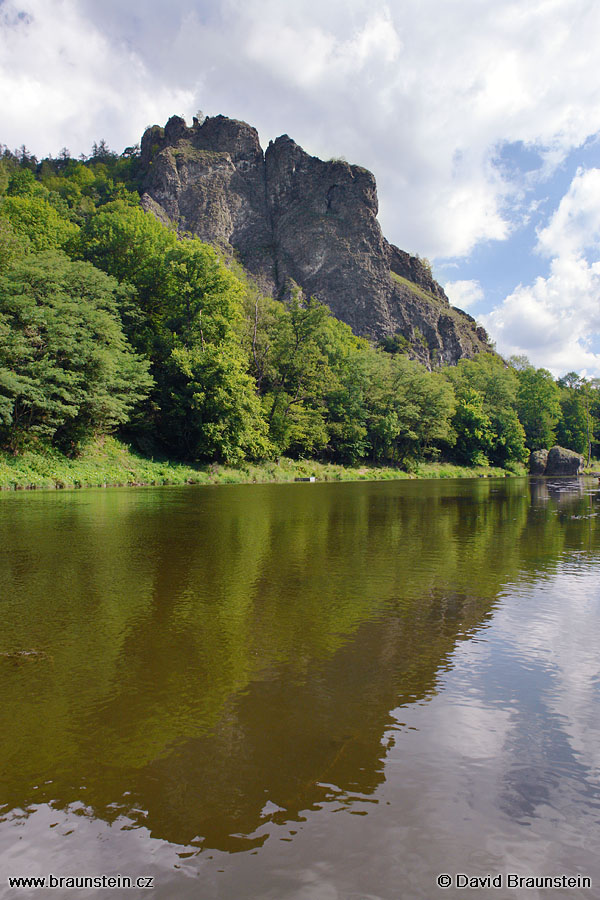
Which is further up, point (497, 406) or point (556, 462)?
point (497, 406)

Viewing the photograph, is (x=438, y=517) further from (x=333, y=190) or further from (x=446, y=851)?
(x=333, y=190)

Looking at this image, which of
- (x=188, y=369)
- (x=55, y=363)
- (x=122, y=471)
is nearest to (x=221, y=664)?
(x=122, y=471)

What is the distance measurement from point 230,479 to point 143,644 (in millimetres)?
30292

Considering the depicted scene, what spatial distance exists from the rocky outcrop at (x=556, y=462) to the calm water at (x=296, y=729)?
6952 cm

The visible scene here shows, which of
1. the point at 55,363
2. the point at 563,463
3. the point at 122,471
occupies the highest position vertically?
the point at 55,363

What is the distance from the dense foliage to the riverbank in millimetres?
1193

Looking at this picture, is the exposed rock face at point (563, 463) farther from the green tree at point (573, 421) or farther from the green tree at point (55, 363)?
the green tree at point (55, 363)

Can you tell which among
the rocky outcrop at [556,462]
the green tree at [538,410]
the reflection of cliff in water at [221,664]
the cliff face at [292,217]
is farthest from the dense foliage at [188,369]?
the cliff face at [292,217]

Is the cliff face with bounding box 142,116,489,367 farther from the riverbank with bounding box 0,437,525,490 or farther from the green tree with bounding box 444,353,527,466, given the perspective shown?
the riverbank with bounding box 0,437,525,490

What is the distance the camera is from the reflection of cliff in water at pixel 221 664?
2.67m

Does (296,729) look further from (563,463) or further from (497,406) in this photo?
(497,406)

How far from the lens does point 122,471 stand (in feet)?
95.3

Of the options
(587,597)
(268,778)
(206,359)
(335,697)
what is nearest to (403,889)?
(268,778)

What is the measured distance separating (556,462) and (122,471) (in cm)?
6077
